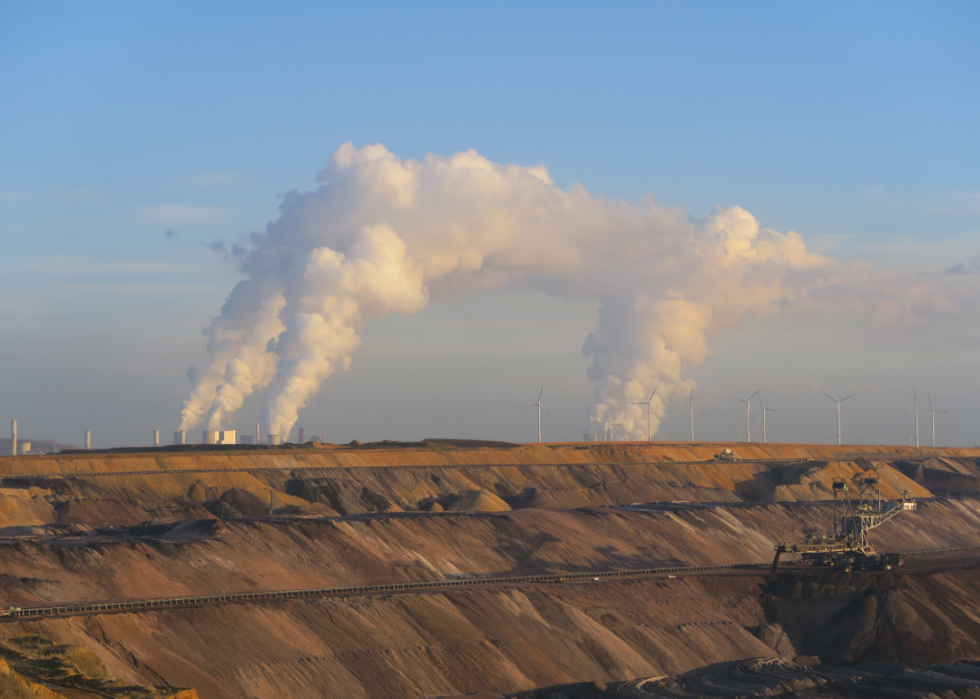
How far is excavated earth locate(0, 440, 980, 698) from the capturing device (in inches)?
1823

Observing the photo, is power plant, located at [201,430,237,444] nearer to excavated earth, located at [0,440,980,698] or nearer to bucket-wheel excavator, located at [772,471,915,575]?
excavated earth, located at [0,440,980,698]

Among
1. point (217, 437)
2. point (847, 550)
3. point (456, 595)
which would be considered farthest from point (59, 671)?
point (217, 437)

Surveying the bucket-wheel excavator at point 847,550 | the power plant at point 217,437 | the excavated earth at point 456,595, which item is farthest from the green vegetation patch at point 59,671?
the power plant at point 217,437

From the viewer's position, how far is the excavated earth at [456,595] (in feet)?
152

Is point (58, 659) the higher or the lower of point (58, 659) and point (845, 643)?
the higher

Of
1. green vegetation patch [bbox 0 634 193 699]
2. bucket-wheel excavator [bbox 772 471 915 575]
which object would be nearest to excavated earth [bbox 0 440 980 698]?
green vegetation patch [bbox 0 634 193 699]

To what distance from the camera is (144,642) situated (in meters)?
43.8

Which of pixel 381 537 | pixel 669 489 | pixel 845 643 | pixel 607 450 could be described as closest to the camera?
pixel 845 643

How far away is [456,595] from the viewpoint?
56.3 meters

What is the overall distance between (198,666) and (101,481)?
56247 mm

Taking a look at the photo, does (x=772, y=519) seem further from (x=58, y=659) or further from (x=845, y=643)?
(x=58, y=659)

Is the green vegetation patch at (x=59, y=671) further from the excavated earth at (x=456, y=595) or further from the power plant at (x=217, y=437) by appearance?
the power plant at (x=217, y=437)

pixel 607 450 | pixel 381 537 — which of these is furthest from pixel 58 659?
pixel 607 450

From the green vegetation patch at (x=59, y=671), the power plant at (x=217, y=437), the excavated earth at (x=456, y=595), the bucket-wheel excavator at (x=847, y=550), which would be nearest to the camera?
the green vegetation patch at (x=59, y=671)
